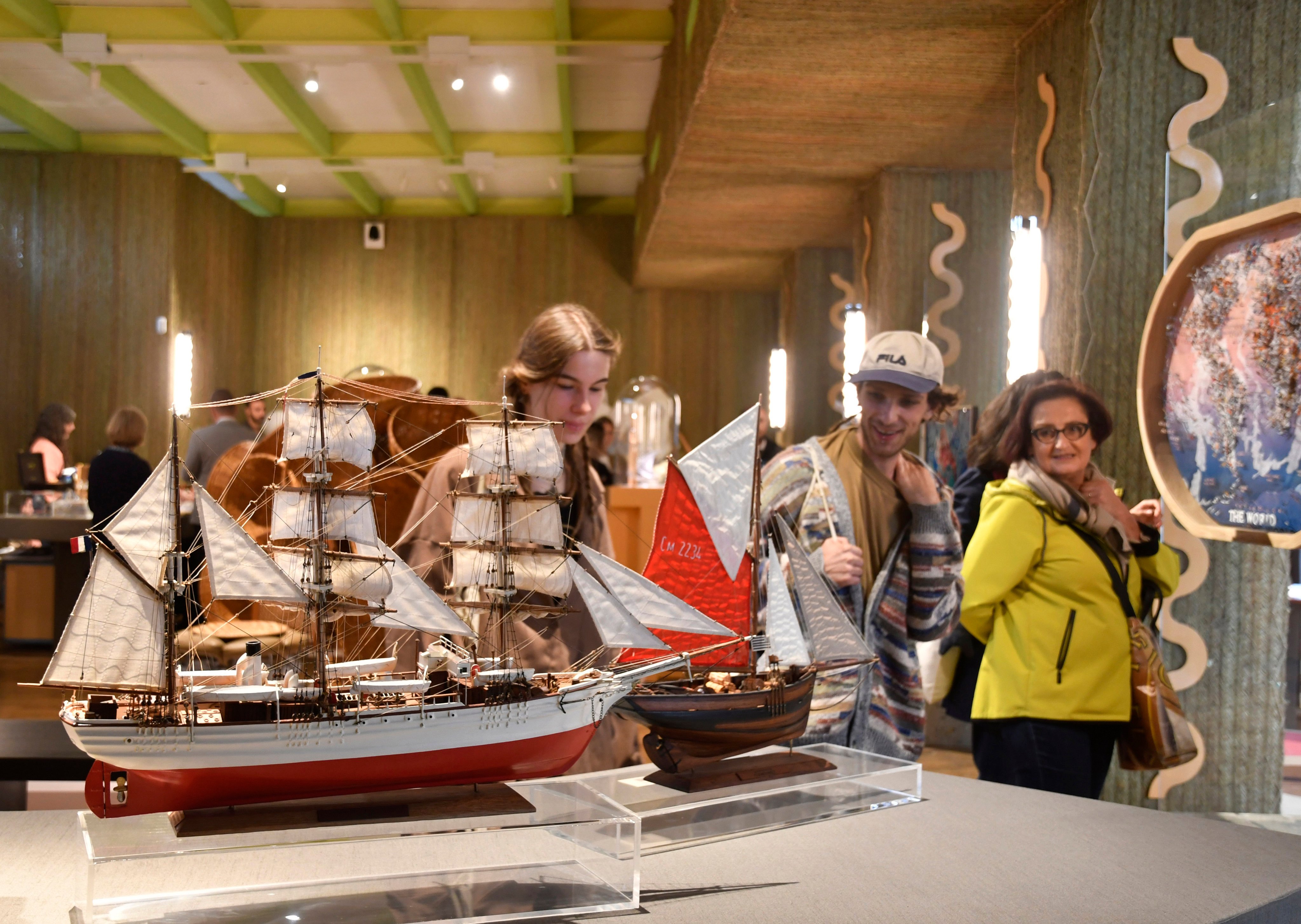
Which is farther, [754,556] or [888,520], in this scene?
[888,520]

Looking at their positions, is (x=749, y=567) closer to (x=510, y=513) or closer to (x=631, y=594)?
(x=631, y=594)

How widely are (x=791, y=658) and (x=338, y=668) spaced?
79 cm

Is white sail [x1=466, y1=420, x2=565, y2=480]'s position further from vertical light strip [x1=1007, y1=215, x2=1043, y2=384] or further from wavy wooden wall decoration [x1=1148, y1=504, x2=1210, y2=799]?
vertical light strip [x1=1007, y1=215, x2=1043, y2=384]

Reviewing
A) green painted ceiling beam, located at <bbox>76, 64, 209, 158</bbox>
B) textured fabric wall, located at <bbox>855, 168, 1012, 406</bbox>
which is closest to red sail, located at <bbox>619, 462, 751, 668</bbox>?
textured fabric wall, located at <bbox>855, 168, 1012, 406</bbox>

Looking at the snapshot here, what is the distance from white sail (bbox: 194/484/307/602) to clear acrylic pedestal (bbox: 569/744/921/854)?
593mm

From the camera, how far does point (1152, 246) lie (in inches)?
127

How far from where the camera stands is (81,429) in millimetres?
10586

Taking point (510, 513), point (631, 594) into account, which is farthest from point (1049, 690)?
point (510, 513)

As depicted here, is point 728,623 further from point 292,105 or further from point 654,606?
point 292,105

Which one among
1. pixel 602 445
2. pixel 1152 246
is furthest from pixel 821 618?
pixel 602 445

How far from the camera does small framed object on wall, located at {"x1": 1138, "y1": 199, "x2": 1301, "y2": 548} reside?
2.21 meters

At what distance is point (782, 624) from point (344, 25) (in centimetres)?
720

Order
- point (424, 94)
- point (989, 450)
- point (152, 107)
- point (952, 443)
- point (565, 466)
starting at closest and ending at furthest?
point (565, 466) → point (989, 450) → point (952, 443) → point (424, 94) → point (152, 107)

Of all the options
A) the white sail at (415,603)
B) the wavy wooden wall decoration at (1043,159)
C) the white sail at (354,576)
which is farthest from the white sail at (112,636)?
the wavy wooden wall decoration at (1043,159)
